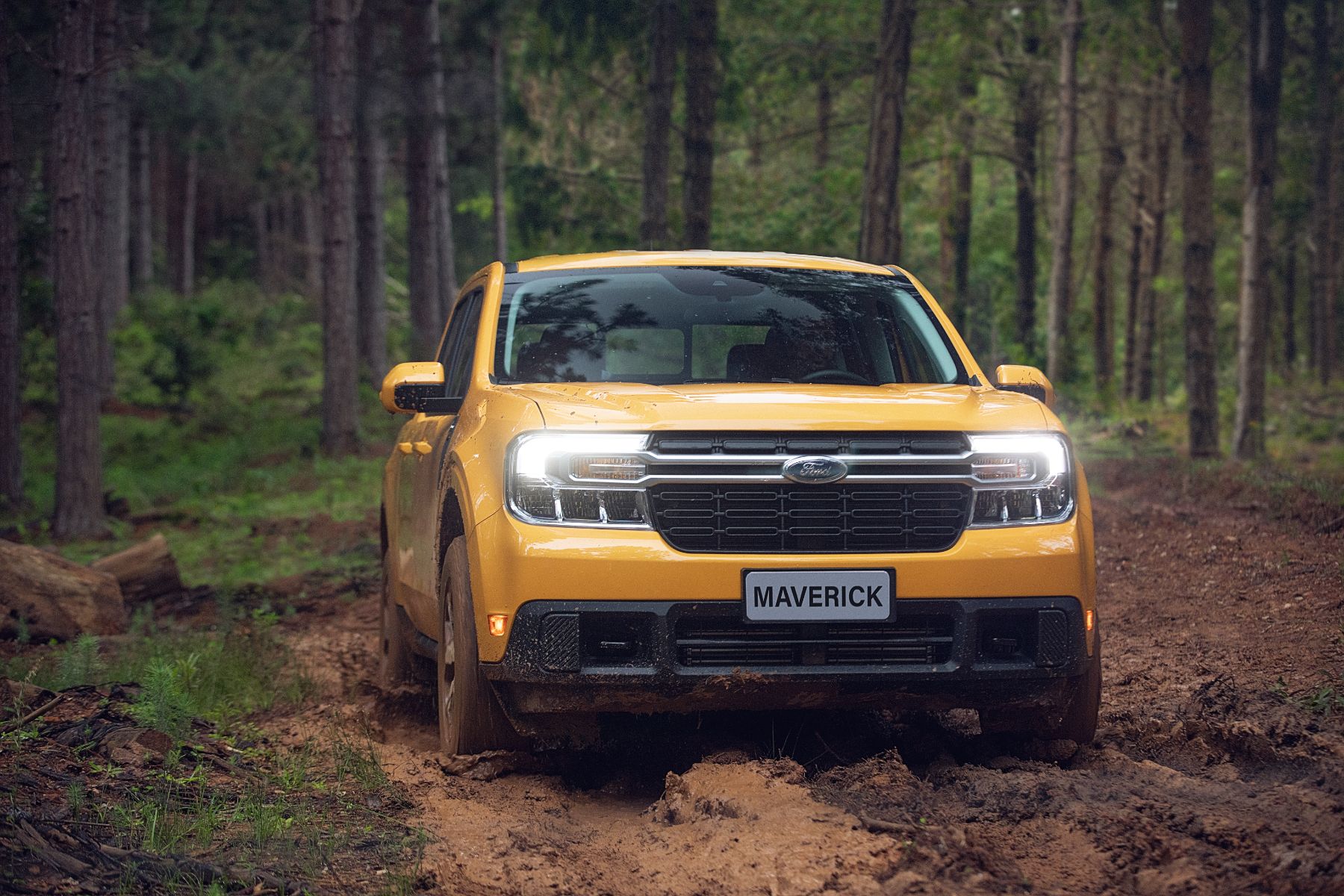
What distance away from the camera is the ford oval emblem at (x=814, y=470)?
4.88 metres

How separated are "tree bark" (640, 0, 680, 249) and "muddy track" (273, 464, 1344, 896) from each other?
1256cm

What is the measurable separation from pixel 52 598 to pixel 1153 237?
32.2m

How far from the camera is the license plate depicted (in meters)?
4.84

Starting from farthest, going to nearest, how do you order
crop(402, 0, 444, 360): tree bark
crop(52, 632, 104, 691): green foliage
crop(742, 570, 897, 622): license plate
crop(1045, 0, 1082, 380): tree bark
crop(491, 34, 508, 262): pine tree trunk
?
1. crop(491, 34, 508, 262): pine tree trunk
2. crop(402, 0, 444, 360): tree bark
3. crop(1045, 0, 1082, 380): tree bark
4. crop(52, 632, 104, 691): green foliage
5. crop(742, 570, 897, 622): license plate

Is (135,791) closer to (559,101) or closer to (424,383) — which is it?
(424,383)

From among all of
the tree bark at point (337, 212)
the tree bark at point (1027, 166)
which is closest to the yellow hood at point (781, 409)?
the tree bark at point (337, 212)

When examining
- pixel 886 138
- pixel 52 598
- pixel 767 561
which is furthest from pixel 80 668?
pixel 886 138

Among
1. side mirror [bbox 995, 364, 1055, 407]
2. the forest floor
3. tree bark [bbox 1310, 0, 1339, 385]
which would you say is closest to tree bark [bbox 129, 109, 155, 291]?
tree bark [bbox 1310, 0, 1339, 385]

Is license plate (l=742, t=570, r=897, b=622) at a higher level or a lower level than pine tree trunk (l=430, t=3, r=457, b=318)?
lower

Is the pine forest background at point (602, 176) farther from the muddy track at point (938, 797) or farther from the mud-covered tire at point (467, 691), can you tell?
the mud-covered tire at point (467, 691)

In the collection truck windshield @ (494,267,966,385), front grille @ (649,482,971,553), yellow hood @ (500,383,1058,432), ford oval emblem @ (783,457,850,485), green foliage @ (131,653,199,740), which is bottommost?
green foliage @ (131,653,199,740)

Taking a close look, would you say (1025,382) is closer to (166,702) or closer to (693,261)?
(693,261)

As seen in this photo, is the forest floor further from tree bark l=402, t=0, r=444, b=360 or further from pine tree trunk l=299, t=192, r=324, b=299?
pine tree trunk l=299, t=192, r=324, b=299

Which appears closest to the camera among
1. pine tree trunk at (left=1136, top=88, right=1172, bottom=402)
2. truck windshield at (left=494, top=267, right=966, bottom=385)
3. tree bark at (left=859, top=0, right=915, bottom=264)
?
truck windshield at (left=494, top=267, right=966, bottom=385)
